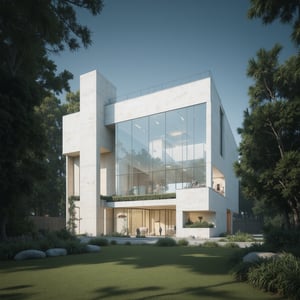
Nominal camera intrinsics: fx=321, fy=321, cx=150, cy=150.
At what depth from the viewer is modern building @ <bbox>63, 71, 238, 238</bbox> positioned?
1271 inches

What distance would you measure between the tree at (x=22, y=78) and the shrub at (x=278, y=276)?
281 inches

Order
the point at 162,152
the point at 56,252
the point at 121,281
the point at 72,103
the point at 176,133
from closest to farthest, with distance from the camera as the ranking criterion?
the point at 121,281
the point at 56,252
the point at 176,133
the point at 162,152
the point at 72,103

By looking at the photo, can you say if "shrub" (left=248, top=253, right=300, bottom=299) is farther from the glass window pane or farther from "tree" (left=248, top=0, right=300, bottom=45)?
the glass window pane

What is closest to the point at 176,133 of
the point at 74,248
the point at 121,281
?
the point at 74,248

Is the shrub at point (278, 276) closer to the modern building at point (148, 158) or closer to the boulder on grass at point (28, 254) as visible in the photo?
→ the boulder on grass at point (28, 254)

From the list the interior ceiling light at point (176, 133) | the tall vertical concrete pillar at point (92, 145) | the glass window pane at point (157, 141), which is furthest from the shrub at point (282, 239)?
the tall vertical concrete pillar at point (92, 145)

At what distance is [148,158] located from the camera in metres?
36.1

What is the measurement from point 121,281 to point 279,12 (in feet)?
30.6

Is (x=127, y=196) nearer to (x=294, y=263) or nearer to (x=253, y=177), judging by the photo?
(x=253, y=177)

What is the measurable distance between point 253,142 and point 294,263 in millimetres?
9493

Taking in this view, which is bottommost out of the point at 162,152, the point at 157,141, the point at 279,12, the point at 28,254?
the point at 28,254

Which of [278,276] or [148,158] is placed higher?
[148,158]

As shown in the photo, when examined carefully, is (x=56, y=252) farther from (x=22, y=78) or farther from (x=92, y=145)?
(x=92, y=145)

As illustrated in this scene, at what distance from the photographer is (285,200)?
51.4 feet
